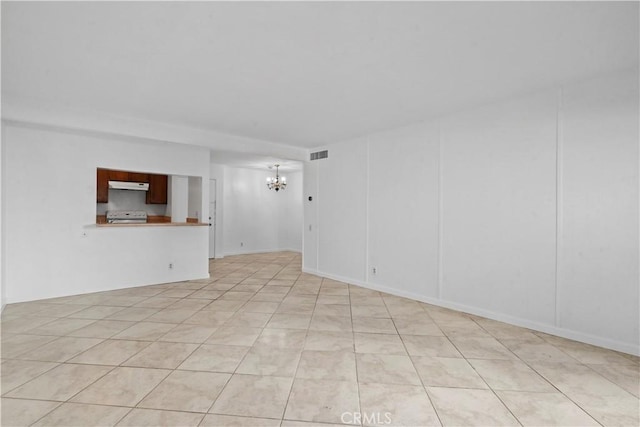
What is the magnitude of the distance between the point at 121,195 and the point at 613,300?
8.39 meters

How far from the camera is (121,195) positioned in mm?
6949

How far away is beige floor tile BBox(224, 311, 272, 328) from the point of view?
3.62 meters

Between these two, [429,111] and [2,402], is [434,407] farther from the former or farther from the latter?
[429,111]

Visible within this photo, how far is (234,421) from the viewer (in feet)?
6.37

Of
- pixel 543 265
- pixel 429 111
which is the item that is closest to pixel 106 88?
pixel 429 111

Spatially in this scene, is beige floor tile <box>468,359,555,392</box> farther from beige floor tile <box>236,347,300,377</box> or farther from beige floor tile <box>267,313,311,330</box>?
beige floor tile <box>267,313,311,330</box>

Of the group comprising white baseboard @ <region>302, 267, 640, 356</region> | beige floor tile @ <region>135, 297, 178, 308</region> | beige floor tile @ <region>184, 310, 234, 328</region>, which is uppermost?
white baseboard @ <region>302, 267, 640, 356</region>

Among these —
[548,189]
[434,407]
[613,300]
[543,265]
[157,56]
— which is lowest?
[434,407]

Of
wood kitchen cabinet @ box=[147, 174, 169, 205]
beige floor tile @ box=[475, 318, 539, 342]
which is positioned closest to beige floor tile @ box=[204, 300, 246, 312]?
beige floor tile @ box=[475, 318, 539, 342]

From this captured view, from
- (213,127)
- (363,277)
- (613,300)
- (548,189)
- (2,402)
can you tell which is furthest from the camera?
(363,277)

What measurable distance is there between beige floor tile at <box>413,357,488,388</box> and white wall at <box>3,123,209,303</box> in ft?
15.7

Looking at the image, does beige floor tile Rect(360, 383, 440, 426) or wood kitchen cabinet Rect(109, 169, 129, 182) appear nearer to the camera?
beige floor tile Rect(360, 383, 440, 426)

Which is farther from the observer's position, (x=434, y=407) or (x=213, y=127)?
(x=213, y=127)

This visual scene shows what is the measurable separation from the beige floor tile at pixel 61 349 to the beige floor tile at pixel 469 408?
3.13 metres
